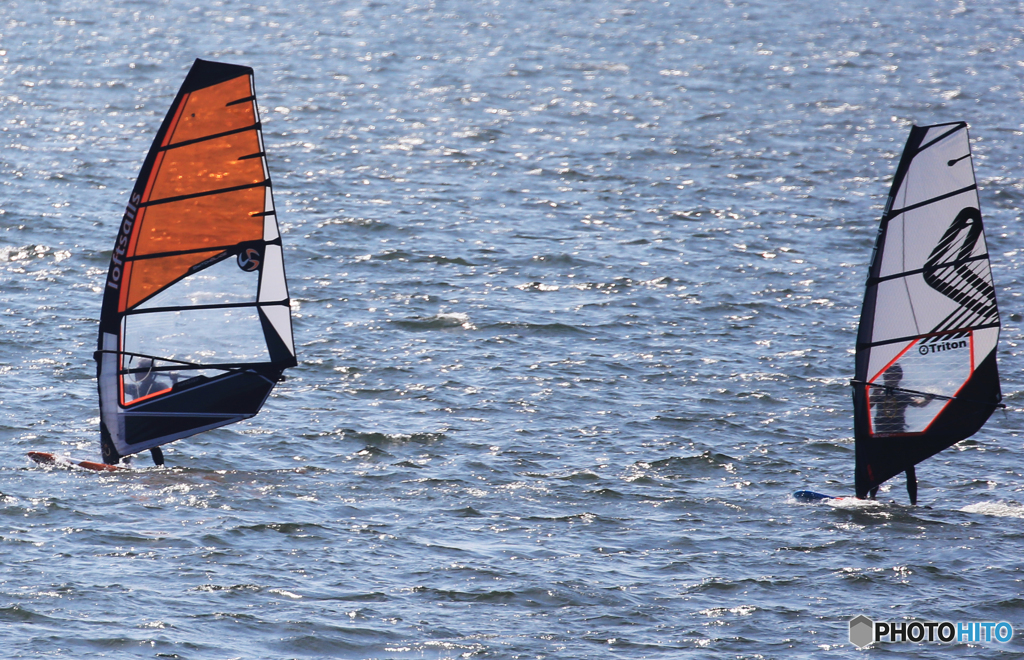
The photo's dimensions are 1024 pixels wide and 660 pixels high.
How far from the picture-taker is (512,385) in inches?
738

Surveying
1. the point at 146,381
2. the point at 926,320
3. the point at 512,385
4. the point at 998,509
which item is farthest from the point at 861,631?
the point at 146,381

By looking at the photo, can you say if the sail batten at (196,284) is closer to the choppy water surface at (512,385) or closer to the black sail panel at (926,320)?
the choppy water surface at (512,385)

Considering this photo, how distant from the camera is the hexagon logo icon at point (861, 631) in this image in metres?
12.4

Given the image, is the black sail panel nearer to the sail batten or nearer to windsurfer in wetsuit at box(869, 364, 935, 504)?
windsurfer in wetsuit at box(869, 364, 935, 504)

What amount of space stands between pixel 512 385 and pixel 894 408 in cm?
549

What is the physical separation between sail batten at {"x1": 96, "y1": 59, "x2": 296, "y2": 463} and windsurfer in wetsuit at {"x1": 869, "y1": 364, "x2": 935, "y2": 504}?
269 inches

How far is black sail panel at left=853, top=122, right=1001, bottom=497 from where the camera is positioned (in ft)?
48.5

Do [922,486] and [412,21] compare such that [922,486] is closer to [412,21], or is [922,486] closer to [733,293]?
[733,293]

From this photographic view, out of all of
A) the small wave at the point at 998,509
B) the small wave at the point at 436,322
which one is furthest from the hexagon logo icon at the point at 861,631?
the small wave at the point at 436,322

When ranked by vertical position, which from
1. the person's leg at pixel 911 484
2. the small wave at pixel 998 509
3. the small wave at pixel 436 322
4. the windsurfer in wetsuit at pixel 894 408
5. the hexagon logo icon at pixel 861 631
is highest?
the windsurfer in wetsuit at pixel 894 408

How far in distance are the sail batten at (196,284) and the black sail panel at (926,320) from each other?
676cm

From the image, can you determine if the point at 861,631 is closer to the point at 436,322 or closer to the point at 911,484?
the point at 911,484

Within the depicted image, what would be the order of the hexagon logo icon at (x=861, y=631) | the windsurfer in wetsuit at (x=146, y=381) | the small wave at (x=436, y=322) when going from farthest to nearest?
the small wave at (x=436, y=322) < the windsurfer in wetsuit at (x=146, y=381) < the hexagon logo icon at (x=861, y=631)

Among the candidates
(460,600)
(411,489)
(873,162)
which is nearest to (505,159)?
(873,162)
